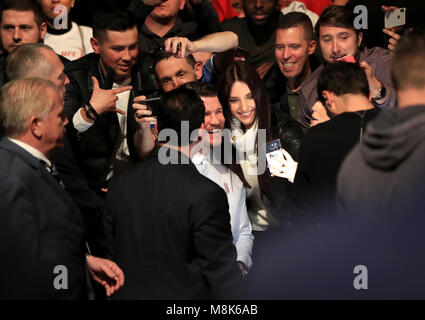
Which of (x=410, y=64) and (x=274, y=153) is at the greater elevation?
(x=410, y=64)

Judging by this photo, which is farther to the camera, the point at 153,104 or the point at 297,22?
the point at 297,22

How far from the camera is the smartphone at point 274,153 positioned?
388 centimetres

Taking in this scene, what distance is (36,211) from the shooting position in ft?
9.28

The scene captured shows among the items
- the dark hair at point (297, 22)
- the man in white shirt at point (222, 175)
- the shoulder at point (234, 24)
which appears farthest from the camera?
the shoulder at point (234, 24)

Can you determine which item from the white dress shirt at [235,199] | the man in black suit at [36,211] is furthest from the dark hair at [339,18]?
the man in black suit at [36,211]

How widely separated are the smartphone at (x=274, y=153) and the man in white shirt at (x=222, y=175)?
211mm

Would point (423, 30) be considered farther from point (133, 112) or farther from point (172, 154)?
point (133, 112)

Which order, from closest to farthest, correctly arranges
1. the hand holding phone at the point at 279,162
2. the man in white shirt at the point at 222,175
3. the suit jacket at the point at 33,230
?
the suit jacket at the point at 33,230 → the man in white shirt at the point at 222,175 → the hand holding phone at the point at 279,162

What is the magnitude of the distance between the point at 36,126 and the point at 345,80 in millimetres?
1425

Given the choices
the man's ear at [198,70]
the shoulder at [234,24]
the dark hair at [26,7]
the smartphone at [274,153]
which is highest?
the dark hair at [26,7]

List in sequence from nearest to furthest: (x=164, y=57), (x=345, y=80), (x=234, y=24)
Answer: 1. (x=345, y=80)
2. (x=164, y=57)
3. (x=234, y=24)

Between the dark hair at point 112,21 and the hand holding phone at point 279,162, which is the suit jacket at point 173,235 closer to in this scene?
the hand holding phone at point 279,162

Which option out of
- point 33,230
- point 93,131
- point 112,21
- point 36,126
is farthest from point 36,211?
point 112,21

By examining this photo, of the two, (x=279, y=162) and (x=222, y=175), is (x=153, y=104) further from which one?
(x=279, y=162)
